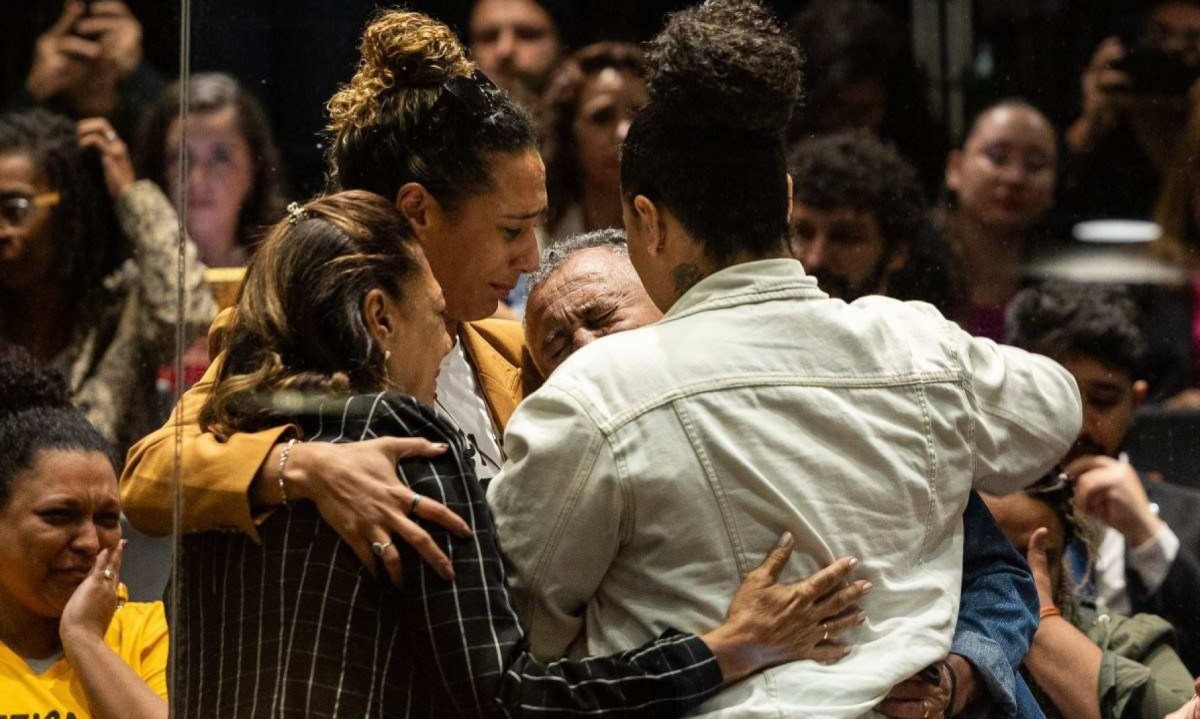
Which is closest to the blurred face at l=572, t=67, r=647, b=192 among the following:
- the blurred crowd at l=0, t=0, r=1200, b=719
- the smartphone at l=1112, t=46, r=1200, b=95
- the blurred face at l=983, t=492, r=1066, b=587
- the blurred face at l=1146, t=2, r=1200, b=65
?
the blurred crowd at l=0, t=0, r=1200, b=719

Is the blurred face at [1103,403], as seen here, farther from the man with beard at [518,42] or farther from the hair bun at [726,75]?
the hair bun at [726,75]

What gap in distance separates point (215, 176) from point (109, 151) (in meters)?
0.80

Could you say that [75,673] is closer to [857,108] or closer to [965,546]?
[965,546]

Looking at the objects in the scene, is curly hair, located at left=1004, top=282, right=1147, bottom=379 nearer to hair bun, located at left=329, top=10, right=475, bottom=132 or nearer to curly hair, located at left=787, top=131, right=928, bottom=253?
curly hair, located at left=787, top=131, right=928, bottom=253

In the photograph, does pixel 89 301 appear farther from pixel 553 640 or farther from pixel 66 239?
pixel 553 640

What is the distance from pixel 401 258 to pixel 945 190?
134 centimetres

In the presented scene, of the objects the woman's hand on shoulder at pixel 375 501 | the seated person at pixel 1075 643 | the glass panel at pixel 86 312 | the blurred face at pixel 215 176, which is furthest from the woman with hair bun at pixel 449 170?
the seated person at pixel 1075 643

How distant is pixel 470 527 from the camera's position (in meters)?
1.59

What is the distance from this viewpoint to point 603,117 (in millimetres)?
2646

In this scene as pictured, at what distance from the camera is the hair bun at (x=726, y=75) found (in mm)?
1644

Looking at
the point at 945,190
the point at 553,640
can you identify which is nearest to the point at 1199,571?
the point at 945,190

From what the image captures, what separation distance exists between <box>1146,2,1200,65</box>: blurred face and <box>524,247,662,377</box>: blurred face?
1.37 m

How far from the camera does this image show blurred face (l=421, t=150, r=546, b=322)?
6.75 ft

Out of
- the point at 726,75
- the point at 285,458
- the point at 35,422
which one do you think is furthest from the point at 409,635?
the point at 35,422
